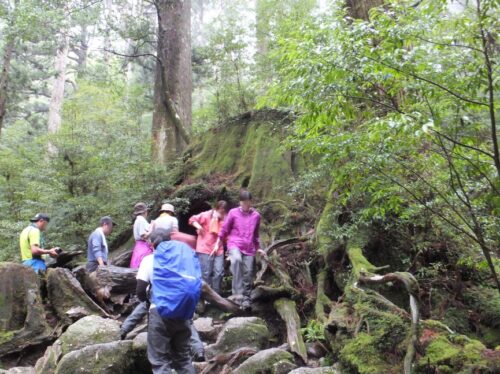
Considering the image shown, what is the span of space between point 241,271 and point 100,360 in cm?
273

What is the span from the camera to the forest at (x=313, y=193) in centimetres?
366

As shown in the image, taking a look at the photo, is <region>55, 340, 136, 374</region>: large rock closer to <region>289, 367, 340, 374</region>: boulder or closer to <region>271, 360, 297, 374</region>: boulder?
<region>271, 360, 297, 374</region>: boulder

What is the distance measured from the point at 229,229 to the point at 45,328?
3.16 meters

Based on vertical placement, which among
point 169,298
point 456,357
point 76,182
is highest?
point 76,182

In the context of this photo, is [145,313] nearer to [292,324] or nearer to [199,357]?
[199,357]

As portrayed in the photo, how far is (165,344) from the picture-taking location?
3.96 m

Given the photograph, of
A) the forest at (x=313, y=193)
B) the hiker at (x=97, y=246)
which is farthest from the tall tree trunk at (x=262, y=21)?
the hiker at (x=97, y=246)

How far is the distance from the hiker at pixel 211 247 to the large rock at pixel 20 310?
2580 millimetres

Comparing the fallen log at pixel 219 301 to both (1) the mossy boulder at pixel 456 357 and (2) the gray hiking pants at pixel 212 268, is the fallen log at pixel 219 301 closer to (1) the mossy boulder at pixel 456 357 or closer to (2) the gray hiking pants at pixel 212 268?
(2) the gray hiking pants at pixel 212 268

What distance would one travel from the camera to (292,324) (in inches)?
219

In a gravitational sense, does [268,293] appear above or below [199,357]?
above

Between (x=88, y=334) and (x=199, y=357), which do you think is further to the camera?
(x=88, y=334)

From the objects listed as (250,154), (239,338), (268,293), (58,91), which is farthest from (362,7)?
(58,91)

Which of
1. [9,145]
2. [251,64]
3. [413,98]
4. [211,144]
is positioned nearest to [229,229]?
[413,98]
